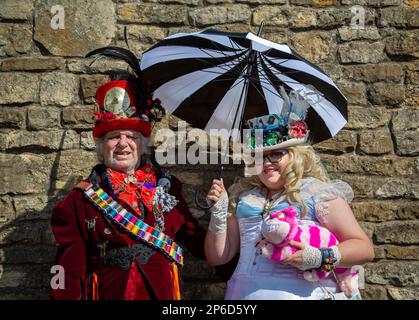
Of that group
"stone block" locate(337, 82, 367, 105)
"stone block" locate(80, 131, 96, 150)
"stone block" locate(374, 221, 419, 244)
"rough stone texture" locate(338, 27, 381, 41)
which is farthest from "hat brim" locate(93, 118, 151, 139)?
"stone block" locate(374, 221, 419, 244)

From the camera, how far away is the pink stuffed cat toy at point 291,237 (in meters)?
2.82

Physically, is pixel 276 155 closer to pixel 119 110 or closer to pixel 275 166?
pixel 275 166

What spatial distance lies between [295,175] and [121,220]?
973mm

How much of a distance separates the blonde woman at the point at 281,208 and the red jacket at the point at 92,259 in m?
0.33

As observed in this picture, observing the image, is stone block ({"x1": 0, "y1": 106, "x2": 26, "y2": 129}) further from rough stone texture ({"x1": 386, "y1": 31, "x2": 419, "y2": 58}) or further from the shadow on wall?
rough stone texture ({"x1": 386, "y1": 31, "x2": 419, "y2": 58})

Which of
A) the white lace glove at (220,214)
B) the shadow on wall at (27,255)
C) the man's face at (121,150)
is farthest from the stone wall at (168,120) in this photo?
the white lace glove at (220,214)

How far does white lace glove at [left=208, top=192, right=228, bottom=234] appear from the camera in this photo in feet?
9.95

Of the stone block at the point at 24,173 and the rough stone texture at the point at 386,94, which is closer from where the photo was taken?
the stone block at the point at 24,173

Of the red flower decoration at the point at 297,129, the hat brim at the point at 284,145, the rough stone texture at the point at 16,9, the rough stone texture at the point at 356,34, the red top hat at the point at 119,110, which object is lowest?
the hat brim at the point at 284,145

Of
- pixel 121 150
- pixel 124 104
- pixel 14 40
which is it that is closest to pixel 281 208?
pixel 121 150

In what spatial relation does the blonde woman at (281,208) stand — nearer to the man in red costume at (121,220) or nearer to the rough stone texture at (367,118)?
the man in red costume at (121,220)

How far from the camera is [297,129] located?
308 cm

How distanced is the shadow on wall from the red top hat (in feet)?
2.71

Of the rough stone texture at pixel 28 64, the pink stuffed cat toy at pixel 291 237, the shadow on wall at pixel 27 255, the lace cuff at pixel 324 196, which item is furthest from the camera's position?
the rough stone texture at pixel 28 64
